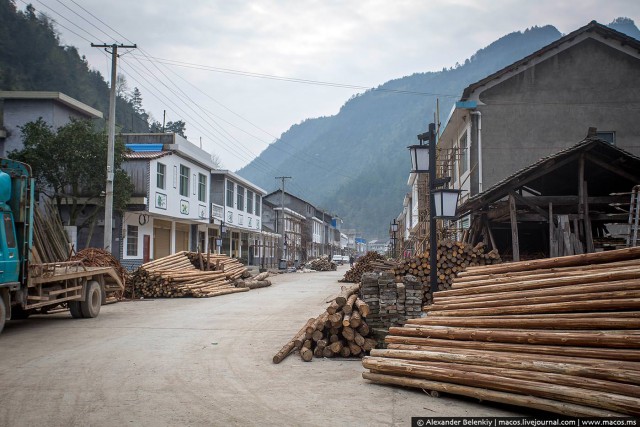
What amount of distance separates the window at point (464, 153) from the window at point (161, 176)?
53.3 feet

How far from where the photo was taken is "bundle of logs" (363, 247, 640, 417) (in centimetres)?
476

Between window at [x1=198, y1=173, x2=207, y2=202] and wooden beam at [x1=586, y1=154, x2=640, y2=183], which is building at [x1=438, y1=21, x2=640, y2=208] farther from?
window at [x1=198, y1=173, x2=207, y2=202]

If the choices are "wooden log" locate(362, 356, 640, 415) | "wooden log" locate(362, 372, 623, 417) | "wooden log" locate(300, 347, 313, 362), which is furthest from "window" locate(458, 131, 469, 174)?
"wooden log" locate(362, 372, 623, 417)

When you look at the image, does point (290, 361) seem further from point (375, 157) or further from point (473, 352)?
point (375, 157)

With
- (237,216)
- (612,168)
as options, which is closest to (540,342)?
(612,168)

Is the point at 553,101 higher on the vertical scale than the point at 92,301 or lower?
higher

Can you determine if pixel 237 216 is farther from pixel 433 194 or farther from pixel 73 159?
pixel 433 194

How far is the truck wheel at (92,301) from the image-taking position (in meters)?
13.0

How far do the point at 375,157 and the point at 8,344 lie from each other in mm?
186876

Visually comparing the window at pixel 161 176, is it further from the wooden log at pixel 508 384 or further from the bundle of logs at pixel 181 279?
the wooden log at pixel 508 384

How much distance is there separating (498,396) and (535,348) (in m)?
0.71

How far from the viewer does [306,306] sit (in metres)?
15.9

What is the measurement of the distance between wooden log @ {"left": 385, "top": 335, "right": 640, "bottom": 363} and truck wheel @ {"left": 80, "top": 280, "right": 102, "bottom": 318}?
9230 millimetres

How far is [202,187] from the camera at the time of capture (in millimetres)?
35594
